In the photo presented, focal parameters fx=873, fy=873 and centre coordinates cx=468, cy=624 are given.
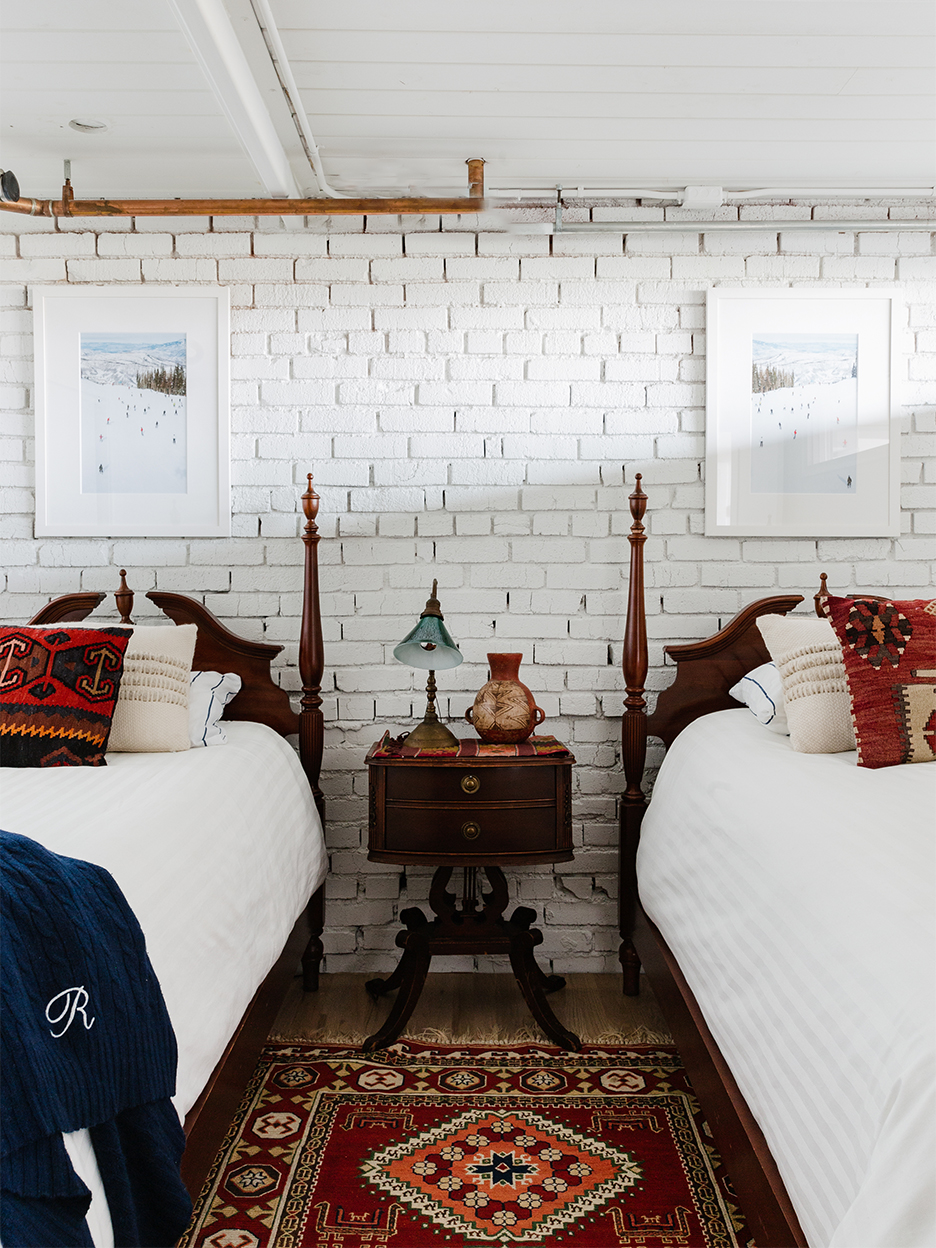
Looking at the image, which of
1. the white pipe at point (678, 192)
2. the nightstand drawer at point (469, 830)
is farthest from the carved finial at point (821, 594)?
the white pipe at point (678, 192)

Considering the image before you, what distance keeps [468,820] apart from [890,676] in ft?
3.38

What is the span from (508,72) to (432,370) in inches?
34.1

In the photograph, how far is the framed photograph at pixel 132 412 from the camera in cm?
259

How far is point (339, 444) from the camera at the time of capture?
2.62 m

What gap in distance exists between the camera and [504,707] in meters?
2.33

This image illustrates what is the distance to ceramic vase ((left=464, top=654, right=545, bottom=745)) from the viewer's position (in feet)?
7.66

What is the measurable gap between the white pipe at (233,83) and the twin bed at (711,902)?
0.85 m

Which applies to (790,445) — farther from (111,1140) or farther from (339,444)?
(111,1140)

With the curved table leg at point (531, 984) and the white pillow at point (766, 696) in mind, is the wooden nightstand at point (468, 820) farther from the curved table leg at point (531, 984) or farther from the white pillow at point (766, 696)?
the white pillow at point (766, 696)

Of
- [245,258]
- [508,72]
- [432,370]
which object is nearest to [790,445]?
[432,370]

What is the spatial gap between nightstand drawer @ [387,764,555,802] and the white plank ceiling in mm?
1581

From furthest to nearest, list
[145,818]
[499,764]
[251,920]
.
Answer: [499,764] → [251,920] → [145,818]

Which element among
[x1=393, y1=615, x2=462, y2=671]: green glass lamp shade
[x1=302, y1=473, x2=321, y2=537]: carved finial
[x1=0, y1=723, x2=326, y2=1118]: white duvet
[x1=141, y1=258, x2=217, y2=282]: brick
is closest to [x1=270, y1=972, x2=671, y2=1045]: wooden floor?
[x1=0, y1=723, x2=326, y2=1118]: white duvet

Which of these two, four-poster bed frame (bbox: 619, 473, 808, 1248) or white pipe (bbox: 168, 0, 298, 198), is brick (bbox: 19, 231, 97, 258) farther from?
four-poster bed frame (bbox: 619, 473, 808, 1248)
